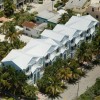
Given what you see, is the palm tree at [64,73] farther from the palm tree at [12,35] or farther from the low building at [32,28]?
the low building at [32,28]

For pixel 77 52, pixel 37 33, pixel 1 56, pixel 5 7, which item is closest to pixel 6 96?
pixel 1 56

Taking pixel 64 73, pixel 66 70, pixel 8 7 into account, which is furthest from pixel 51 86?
pixel 8 7

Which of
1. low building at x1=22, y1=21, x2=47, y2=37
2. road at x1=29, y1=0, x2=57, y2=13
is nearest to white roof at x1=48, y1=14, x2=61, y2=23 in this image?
low building at x1=22, y1=21, x2=47, y2=37

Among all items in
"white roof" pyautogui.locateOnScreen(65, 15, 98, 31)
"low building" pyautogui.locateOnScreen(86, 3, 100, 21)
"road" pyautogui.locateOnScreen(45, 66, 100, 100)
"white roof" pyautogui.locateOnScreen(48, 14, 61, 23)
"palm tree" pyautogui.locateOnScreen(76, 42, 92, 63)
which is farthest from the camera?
"low building" pyautogui.locateOnScreen(86, 3, 100, 21)

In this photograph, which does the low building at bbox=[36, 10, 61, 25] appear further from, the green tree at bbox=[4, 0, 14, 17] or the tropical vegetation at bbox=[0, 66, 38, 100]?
the tropical vegetation at bbox=[0, 66, 38, 100]

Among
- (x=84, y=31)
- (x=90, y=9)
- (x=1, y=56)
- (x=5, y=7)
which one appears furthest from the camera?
(x=5, y=7)

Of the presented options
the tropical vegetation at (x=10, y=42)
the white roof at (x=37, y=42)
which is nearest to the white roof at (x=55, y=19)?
the tropical vegetation at (x=10, y=42)

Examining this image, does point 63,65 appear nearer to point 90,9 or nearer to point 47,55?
point 47,55
